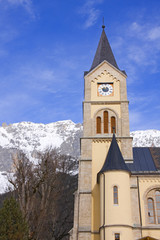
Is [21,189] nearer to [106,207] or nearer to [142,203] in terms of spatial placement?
[106,207]

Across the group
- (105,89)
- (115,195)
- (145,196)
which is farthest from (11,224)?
(105,89)

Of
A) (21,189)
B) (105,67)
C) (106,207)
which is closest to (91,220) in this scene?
(106,207)

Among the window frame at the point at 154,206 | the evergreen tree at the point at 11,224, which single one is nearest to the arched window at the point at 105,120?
the window frame at the point at 154,206

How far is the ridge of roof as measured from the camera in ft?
132

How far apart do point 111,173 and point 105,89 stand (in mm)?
11175

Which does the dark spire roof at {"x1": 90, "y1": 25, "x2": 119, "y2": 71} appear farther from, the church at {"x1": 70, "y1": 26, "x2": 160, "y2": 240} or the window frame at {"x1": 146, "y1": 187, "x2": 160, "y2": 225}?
the window frame at {"x1": 146, "y1": 187, "x2": 160, "y2": 225}

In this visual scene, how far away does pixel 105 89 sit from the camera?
38.2 metres

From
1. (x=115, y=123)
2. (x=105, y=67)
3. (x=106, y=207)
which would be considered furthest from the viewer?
(x=105, y=67)

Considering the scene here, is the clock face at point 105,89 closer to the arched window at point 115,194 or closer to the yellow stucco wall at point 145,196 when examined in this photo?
the yellow stucco wall at point 145,196

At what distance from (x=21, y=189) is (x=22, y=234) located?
25.9 ft

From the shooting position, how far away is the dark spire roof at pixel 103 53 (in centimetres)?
4041

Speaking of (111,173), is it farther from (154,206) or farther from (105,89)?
(105,89)

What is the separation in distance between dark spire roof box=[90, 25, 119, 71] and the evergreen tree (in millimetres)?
20530

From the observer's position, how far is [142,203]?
30.8 m
